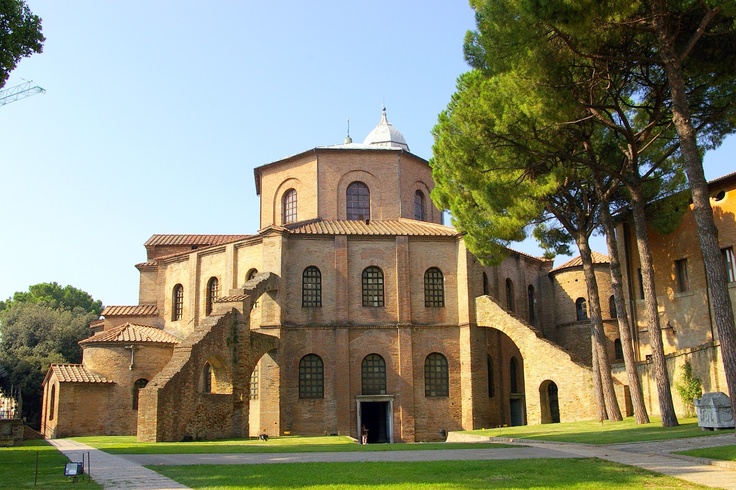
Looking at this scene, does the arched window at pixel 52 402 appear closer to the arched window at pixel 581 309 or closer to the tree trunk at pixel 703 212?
the arched window at pixel 581 309

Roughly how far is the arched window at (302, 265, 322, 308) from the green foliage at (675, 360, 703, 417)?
45.8ft

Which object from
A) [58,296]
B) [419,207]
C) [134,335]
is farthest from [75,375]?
[58,296]

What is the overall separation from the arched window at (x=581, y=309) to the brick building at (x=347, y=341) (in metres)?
3.87

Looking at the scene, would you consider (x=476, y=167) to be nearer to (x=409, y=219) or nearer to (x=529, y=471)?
(x=409, y=219)

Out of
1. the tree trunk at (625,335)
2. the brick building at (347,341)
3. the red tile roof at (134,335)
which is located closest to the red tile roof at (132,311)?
the brick building at (347,341)

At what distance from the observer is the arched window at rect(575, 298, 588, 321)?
114 feet

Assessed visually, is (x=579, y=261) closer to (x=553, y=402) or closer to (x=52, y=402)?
(x=553, y=402)

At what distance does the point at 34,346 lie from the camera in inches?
1837

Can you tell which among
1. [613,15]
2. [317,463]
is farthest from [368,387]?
[613,15]

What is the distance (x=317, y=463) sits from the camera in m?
13.5

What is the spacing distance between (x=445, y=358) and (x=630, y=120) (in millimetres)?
12379

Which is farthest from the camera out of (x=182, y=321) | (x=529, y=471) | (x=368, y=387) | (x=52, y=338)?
(x=52, y=338)

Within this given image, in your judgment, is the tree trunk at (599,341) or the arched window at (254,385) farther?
the arched window at (254,385)

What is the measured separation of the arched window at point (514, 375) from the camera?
32.0 meters
